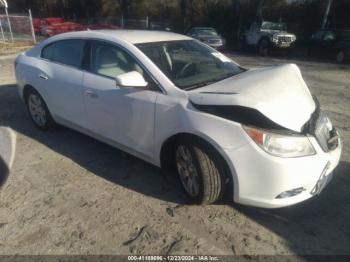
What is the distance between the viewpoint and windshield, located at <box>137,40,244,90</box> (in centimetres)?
328

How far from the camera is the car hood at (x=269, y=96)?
2611mm

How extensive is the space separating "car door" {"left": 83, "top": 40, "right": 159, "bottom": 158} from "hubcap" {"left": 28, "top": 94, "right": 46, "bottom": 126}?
1.24 m

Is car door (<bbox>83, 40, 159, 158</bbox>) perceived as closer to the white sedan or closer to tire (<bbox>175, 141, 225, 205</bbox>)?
the white sedan

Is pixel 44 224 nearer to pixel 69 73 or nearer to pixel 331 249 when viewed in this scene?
pixel 69 73

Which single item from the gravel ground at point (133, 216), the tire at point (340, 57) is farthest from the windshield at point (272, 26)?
the gravel ground at point (133, 216)

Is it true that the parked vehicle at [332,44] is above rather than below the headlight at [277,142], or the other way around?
below

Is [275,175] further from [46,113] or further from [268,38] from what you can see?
[268,38]

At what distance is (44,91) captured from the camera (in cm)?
447

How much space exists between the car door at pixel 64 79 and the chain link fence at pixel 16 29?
17.2 metres

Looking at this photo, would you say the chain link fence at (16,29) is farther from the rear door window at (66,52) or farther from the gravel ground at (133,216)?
the gravel ground at (133,216)

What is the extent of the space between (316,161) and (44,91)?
3598mm

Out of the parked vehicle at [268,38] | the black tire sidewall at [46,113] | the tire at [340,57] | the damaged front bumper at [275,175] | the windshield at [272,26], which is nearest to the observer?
the damaged front bumper at [275,175]

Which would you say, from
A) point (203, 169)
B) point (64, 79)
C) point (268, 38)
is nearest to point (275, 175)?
point (203, 169)

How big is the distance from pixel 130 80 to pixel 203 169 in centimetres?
108
